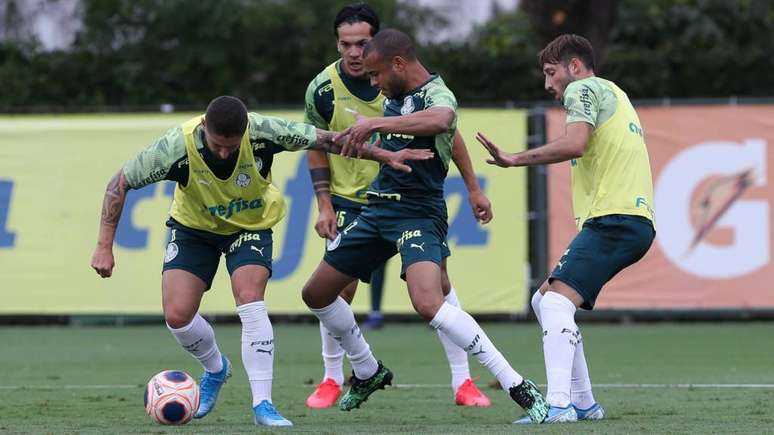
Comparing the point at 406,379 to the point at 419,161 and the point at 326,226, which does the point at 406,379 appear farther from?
the point at 419,161

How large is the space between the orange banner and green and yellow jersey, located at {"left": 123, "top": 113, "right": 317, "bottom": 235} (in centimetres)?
790

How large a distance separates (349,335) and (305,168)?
706 centimetres

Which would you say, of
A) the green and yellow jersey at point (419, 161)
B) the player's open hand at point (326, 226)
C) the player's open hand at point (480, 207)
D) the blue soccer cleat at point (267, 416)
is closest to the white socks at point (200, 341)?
the blue soccer cleat at point (267, 416)

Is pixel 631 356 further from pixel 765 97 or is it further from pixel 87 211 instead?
pixel 87 211

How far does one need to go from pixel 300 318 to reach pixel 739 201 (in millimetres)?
4912

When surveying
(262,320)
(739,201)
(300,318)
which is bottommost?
(300,318)

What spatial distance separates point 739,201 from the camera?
15102 millimetres

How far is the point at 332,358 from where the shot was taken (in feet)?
30.3

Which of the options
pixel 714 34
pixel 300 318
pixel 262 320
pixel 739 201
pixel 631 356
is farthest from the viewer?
pixel 714 34

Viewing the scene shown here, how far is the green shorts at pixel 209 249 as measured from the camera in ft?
26.2

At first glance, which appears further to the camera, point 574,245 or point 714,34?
point 714,34

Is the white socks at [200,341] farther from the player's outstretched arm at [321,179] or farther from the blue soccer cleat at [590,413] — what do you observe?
the blue soccer cleat at [590,413]

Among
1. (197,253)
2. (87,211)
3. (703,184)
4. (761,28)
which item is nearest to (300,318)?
(87,211)

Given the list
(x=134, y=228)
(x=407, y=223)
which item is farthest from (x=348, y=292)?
(x=134, y=228)
